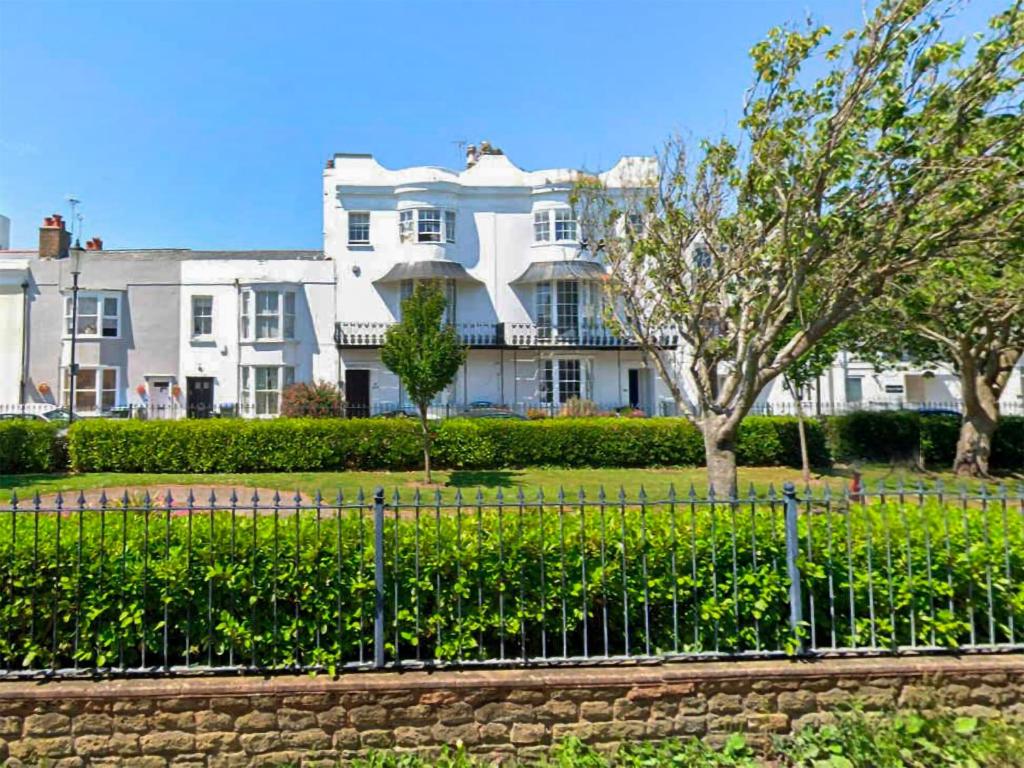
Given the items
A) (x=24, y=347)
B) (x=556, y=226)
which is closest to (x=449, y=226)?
(x=556, y=226)

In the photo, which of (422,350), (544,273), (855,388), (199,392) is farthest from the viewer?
(855,388)

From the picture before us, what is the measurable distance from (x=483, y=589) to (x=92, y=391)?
95.7 feet

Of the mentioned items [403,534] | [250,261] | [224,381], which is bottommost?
[403,534]

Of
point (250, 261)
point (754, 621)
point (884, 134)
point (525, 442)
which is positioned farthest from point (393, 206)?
point (754, 621)

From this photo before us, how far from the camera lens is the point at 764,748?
3998mm

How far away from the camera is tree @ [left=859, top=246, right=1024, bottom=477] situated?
11.4 m

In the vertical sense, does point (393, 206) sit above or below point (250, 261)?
above

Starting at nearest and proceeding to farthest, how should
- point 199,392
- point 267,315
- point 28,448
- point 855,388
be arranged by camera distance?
point 28,448
point 267,315
point 199,392
point 855,388

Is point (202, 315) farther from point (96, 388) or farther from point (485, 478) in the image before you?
point (485, 478)

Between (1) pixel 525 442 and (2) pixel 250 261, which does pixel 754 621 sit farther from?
(2) pixel 250 261

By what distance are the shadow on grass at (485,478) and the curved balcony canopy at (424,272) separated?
1295 cm

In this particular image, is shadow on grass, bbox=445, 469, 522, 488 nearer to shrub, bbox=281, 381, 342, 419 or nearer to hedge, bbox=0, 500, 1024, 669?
hedge, bbox=0, 500, 1024, 669

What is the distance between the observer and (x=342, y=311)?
2675cm

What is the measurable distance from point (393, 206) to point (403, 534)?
1007 inches
